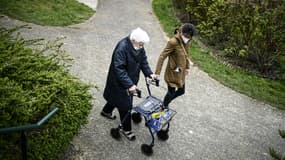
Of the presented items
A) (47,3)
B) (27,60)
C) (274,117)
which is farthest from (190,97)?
(47,3)

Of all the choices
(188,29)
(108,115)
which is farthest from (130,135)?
(188,29)

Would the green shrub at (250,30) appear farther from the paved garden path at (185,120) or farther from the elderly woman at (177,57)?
the elderly woman at (177,57)

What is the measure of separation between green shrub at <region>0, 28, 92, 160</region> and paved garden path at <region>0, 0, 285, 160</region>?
84 centimetres

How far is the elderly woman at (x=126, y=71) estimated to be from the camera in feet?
14.9

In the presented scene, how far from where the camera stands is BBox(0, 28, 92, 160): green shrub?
3418 millimetres

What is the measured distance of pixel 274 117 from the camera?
693 centimetres

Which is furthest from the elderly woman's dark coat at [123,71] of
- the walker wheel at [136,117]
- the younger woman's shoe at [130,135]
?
the walker wheel at [136,117]

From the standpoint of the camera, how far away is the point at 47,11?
390 inches

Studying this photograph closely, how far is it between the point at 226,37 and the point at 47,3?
19.0 feet

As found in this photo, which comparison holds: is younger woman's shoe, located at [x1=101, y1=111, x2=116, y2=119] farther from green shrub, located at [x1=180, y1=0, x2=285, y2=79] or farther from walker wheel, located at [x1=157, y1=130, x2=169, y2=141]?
green shrub, located at [x1=180, y1=0, x2=285, y2=79]

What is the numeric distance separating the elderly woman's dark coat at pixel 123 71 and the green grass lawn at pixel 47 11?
16.7 ft

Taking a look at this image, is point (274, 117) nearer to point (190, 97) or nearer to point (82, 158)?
point (190, 97)

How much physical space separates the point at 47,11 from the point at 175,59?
604 centimetres

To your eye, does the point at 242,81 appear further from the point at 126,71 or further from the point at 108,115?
the point at 126,71
